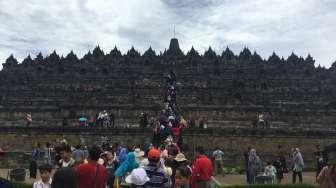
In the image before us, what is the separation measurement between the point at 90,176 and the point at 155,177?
3.37ft

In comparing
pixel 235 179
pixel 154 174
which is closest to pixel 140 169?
pixel 154 174

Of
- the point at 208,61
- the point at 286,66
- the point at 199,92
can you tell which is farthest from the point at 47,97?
the point at 286,66

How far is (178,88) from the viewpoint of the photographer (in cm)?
4344

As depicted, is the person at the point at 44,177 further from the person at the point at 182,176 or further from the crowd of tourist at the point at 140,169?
the person at the point at 182,176

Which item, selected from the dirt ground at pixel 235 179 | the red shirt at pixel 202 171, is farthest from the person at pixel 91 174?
the dirt ground at pixel 235 179

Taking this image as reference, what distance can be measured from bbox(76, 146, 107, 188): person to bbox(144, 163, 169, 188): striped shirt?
72cm

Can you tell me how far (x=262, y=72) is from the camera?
48.7m

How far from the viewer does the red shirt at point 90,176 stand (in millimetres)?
7590

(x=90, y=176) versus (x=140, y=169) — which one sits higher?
(x=140, y=169)

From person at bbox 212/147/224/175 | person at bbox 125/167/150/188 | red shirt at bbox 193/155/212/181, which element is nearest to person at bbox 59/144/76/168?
person at bbox 125/167/150/188

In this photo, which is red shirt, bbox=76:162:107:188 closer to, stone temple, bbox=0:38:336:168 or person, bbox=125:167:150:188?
person, bbox=125:167:150:188

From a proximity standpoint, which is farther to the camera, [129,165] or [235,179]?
[235,179]

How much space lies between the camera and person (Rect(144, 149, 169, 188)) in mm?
7723

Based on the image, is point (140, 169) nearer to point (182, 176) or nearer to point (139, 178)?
point (139, 178)
